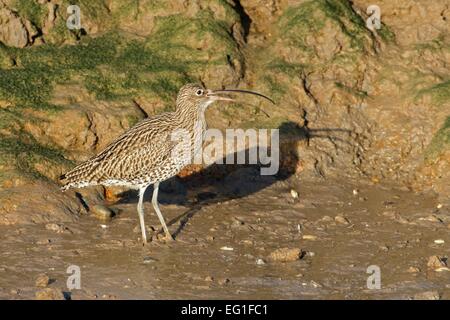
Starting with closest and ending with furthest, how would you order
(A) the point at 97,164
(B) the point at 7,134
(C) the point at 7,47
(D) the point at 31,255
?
(D) the point at 31,255, (A) the point at 97,164, (B) the point at 7,134, (C) the point at 7,47

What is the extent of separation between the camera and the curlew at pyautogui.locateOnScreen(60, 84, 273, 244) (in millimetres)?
11594

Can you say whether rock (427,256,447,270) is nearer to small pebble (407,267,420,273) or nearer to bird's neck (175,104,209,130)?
small pebble (407,267,420,273)

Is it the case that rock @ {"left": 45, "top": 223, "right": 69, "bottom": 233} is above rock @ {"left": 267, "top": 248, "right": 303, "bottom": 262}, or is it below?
above

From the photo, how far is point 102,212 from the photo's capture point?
11.8 meters

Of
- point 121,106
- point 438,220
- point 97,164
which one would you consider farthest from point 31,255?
point 438,220

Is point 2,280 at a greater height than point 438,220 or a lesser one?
lesser

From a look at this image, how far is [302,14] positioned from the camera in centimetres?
1467

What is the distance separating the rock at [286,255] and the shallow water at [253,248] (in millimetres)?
57

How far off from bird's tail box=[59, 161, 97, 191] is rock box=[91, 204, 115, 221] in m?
0.40

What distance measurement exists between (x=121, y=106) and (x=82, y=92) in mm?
581

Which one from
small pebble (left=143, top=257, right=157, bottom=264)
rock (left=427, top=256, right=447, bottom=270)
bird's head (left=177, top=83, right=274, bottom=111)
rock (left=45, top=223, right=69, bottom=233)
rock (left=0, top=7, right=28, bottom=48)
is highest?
rock (left=0, top=7, right=28, bottom=48)

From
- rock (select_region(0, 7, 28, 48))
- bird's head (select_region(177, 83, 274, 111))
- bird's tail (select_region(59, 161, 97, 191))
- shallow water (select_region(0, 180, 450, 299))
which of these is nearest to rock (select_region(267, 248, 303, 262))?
shallow water (select_region(0, 180, 450, 299))

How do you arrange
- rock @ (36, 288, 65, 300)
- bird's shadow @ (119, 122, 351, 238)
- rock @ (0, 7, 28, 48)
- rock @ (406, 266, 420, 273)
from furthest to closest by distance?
rock @ (0, 7, 28, 48) < bird's shadow @ (119, 122, 351, 238) < rock @ (406, 266, 420, 273) < rock @ (36, 288, 65, 300)

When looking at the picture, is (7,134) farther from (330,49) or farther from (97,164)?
(330,49)
